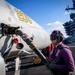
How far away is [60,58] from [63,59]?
6 cm

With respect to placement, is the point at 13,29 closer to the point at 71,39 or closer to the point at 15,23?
the point at 15,23

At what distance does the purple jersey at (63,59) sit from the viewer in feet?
8.65

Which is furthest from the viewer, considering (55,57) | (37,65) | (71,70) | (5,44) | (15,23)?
(37,65)

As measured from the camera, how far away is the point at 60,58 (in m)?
2.79

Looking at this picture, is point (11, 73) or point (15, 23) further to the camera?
point (11, 73)

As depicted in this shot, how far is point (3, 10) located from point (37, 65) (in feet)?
16.9

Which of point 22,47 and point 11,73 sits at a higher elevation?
point 22,47

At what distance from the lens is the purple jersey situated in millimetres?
2637

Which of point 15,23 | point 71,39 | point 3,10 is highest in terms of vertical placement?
point 3,10

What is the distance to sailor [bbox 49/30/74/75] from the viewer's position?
2646mm

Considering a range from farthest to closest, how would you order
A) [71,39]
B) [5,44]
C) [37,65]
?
[71,39] → [37,65] → [5,44]

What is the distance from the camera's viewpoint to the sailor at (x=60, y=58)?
2.65m

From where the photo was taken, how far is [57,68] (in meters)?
2.75

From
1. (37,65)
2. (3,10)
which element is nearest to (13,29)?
(3,10)
